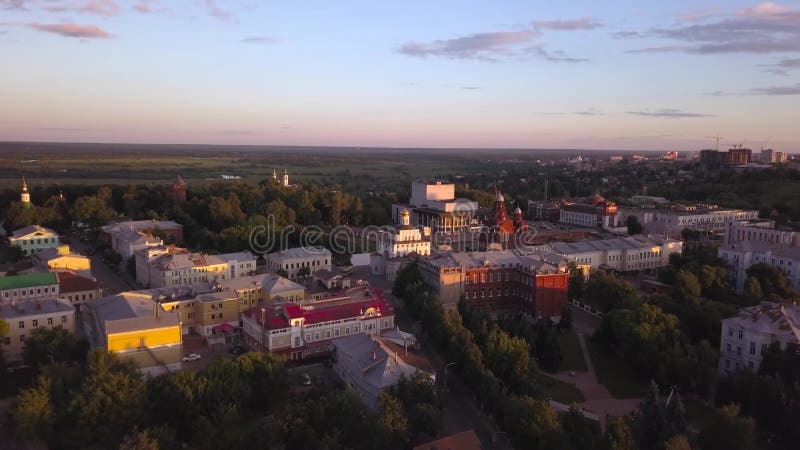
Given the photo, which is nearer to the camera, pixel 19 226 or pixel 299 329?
pixel 299 329

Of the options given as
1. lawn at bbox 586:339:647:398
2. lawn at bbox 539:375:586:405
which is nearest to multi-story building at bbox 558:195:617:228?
lawn at bbox 586:339:647:398

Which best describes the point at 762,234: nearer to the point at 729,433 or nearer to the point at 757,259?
the point at 757,259

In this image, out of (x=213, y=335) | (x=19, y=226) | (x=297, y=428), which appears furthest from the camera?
(x=19, y=226)

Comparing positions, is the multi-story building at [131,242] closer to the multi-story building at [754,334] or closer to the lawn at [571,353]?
the lawn at [571,353]

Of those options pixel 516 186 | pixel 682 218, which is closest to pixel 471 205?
pixel 682 218

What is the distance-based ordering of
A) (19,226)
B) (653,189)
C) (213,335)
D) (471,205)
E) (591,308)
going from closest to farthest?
1. (213,335)
2. (591,308)
3. (19,226)
4. (471,205)
5. (653,189)

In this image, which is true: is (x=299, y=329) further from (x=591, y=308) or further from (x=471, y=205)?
(x=471, y=205)

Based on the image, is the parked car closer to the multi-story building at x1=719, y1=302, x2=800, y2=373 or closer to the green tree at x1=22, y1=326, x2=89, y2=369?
the green tree at x1=22, y1=326, x2=89, y2=369
